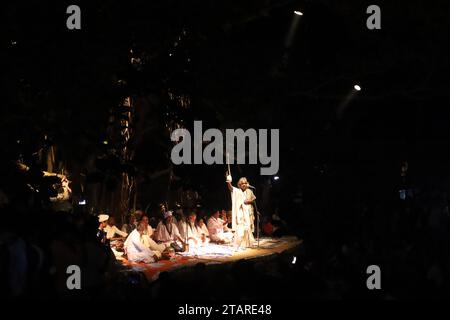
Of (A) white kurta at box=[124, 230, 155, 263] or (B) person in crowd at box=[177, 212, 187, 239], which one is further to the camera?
(B) person in crowd at box=[177, 212, 187, 239]

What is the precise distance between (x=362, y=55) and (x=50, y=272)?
10683 millimetres

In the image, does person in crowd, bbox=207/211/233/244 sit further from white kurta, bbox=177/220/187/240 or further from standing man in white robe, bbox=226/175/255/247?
white kurta, bbox=177/220/187/240

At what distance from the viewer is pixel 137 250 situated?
36.8ft

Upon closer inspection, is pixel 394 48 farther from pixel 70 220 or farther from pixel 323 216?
pixel 70 220

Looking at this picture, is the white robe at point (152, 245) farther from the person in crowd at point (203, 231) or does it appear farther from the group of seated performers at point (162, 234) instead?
the person in crowd at point (203, 231)

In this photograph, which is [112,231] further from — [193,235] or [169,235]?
[193,235]

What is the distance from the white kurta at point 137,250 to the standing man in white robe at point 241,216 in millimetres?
2806

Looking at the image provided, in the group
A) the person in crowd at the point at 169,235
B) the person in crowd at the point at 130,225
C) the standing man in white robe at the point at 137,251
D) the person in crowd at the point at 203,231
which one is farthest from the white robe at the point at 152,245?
the person in crowd at the point at 203,231

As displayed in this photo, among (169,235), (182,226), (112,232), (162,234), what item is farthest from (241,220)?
(112,232)

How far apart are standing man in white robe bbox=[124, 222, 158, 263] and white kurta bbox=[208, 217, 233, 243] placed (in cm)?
313

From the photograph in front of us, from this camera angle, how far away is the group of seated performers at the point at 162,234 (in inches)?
442

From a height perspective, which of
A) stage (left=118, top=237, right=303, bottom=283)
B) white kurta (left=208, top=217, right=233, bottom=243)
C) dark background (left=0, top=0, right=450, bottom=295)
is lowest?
stage (left=118, top=237, right=303, bottom=283)

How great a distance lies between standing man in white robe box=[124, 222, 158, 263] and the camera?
11.1m

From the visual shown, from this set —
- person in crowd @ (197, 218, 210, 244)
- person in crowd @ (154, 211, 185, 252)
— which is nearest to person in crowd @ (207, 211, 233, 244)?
person in crowd @ (197, 218, 210, 244)
